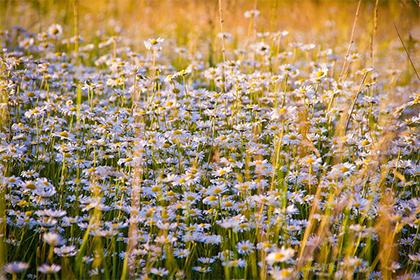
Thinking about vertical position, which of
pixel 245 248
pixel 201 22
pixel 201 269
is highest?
pixel 201 22

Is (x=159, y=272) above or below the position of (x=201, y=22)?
below

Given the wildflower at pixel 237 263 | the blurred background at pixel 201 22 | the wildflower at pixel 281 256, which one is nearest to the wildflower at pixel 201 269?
the wildflower at pixel 237 263

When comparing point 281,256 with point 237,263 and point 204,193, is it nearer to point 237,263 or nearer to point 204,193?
point 237,263

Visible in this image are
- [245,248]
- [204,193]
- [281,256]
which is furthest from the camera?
[204,193]

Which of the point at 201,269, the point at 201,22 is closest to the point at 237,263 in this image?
the point at 201,269

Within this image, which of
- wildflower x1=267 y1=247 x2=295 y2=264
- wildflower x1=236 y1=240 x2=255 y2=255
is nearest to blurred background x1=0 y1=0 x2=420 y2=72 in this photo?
wildflower x1=236 y1=240 x2=255 y2=255

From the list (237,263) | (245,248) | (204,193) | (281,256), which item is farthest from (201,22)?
(281,256)

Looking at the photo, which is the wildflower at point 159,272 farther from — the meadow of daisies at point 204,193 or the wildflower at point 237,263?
the wildflower at point 237,263

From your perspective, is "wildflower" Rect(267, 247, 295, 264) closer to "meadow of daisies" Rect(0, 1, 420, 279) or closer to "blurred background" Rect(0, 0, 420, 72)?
"meadow of daisies" Rect(0, 1, 420, 279)

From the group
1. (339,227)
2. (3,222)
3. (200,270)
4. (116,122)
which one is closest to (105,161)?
(116,122)

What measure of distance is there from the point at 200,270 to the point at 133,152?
1.06 meters

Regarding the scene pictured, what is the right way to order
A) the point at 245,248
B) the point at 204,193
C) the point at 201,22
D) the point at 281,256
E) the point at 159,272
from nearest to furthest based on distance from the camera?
the point at 281,256 < the point at 159,272 < the point at 245,248 < the point at 204,193 < the point at 201,22

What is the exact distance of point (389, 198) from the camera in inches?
100

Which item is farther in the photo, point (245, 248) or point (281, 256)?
point (245, 248)
